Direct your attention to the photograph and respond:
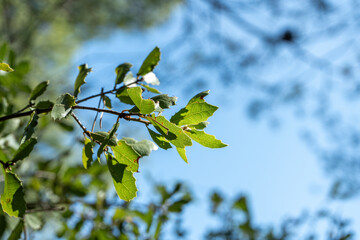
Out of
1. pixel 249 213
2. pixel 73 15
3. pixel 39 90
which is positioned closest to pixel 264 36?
pixel 249 213

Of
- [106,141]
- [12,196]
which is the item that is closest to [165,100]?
[106,141]

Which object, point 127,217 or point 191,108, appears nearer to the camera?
point 191,108

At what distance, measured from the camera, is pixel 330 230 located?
1.90 m

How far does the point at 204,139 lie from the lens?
819mm

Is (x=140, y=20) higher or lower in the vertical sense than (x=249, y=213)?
higher

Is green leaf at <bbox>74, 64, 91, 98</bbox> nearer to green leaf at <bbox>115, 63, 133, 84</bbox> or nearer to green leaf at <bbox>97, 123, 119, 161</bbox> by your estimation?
green leaf at <bbox>115, 63, 133, 84</bbox>

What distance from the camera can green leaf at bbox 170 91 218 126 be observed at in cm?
79

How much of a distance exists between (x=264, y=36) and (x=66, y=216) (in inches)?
150

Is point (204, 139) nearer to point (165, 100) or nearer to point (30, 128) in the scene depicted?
point (165, 100)

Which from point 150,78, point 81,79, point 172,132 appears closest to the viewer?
point 172,132

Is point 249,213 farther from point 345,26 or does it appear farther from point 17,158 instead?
point 345,26

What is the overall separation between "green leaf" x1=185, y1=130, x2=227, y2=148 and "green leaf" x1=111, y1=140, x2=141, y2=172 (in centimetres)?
15

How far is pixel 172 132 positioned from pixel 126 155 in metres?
0.14

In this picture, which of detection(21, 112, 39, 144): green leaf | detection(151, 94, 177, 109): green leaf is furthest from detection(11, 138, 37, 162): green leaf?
detection(151, 94, 177, 109): green leaf
